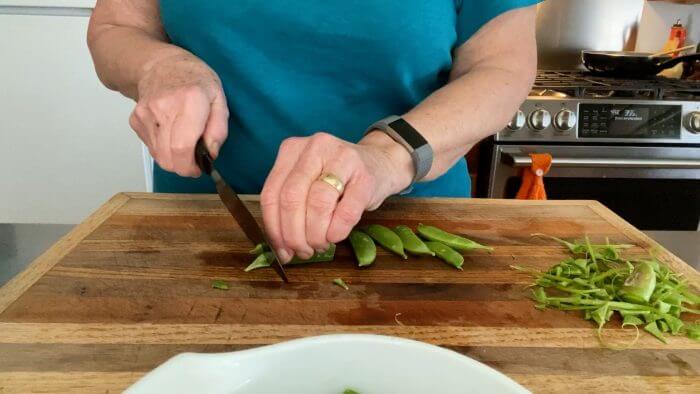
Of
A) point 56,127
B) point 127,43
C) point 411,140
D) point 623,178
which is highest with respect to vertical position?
point 127,43

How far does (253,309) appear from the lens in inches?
31.8

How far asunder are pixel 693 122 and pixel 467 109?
5.17 ft

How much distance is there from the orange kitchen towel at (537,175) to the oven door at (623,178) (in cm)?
3

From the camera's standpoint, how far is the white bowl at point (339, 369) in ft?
1.58

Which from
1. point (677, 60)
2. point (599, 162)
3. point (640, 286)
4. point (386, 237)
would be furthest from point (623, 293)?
point (677, 60)

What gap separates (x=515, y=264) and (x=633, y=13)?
2.26 m

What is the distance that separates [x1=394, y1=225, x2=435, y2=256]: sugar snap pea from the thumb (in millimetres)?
353

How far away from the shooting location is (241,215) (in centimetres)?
88

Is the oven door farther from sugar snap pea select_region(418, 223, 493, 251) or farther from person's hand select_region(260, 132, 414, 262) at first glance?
person's hand select_region(260, 132, 414, 262)

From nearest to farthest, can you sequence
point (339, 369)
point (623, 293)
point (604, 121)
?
point (339, 369)
point (623, 293)
point (604, 121)

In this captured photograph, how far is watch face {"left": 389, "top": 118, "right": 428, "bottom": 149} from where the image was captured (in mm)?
894

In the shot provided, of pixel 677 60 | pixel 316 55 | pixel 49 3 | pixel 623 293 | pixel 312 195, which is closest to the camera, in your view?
pixel 312 195

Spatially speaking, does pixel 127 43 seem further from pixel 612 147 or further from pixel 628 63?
pixel 628 63

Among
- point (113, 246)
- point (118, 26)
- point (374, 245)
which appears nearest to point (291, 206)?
point (374, 245)
